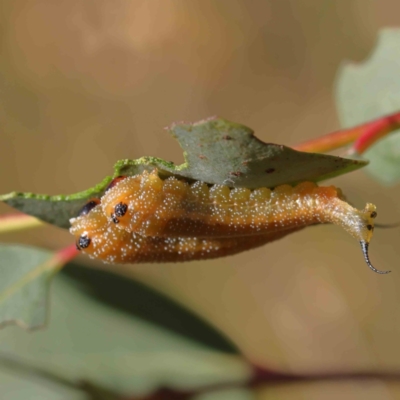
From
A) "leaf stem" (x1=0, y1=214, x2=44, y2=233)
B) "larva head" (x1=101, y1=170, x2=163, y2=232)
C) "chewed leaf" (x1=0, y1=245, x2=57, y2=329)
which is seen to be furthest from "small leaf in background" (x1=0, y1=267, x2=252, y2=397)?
"larva head" (x1=101, y1=170, x2=163, y2=232)

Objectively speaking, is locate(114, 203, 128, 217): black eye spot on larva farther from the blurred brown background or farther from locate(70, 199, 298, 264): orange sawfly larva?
the blurred brown background

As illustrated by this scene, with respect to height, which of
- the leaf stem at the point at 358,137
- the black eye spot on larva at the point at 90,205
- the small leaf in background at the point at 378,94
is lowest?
the black eye spot on larva at the point at 90,205

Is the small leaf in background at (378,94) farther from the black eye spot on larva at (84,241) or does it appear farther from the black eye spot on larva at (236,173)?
the black eye spot on larva at (84,241)

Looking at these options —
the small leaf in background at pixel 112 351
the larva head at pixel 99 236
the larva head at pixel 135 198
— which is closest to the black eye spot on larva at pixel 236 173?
the larva head at pixel 135 198

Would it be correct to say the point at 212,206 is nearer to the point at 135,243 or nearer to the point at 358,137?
the point at 135,243

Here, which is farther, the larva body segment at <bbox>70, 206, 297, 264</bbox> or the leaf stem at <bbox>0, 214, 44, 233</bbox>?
the leaf stem at <bbox>0, 214, 44, 233</bbox>

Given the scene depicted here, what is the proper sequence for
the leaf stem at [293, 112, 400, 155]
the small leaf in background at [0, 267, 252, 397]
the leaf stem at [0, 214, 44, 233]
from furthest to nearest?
1. the small leaf in background at [0, 267, 252, 397]
2. the leaf stem at [0, 214, 44, 233]
3. the leaf stem at [293, 112, 400, 155]

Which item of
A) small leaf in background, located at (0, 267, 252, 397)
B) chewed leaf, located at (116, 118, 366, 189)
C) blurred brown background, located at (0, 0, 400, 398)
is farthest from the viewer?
blurred brown background, located at (0, 0, 400, 398)

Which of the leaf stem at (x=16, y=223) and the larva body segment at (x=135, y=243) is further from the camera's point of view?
the leaf stem at (x=16, y=223)
